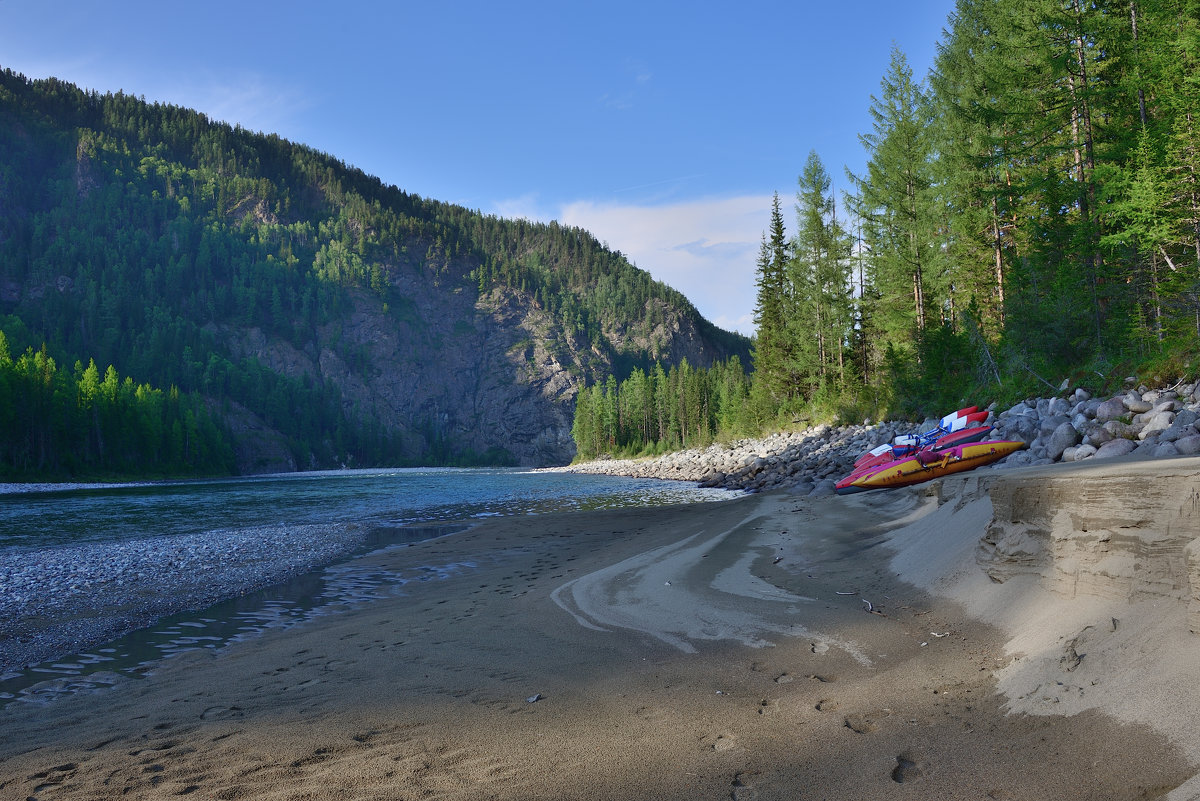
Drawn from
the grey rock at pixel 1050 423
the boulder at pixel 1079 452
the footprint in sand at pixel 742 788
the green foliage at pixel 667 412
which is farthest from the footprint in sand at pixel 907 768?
the green foliage at pixel 667 412

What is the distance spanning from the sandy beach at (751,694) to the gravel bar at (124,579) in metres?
2.73

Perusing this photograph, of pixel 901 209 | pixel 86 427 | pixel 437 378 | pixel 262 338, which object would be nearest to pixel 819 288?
pixel 901 209

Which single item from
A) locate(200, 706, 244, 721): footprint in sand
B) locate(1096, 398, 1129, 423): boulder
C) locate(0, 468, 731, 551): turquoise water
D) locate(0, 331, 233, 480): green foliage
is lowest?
locate(0, 468, 731, 551): turquoise water

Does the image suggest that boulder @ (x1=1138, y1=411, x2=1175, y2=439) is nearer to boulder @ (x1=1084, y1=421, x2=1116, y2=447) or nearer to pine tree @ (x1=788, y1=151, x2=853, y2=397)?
boulder @ (x1=1084, y1=421, x2=1116, y2=447)

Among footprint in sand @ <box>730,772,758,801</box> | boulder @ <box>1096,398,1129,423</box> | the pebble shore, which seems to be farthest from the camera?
boulder @ <box>1096,398,1129,423</box>

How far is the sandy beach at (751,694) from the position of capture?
349 centimetres

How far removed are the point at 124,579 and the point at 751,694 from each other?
515 inches

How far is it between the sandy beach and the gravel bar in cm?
273

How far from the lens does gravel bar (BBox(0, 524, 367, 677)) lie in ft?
27.3

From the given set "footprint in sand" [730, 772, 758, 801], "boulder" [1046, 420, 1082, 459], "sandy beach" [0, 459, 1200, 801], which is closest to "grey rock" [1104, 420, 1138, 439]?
"boulder" [1046, 420, 1082, 459]

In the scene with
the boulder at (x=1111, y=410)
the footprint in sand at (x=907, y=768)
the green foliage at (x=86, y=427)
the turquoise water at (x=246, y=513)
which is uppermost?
the green foliage at (x=86, y=427)

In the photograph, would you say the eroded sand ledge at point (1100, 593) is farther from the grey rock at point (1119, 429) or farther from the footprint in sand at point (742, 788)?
the grey rock at point (1119, 429)

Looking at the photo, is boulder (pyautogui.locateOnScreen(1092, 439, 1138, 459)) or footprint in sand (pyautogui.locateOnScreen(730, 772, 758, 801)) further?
boulder (pyautogui.locateOnScreen(1092, 439, 1138, 459))

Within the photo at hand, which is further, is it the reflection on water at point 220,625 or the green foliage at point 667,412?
the green foliage at point 667,412
